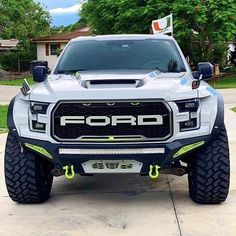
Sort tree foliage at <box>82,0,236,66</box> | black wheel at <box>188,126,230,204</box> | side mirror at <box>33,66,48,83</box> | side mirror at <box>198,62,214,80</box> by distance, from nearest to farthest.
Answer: black wheel at <box>188,126,230,204</box>
side mirror at <box>198,62,214,80</box>
side mirror at <box>33,66,48,83</box>
tree foliage at <box>82,0,236,66</box>

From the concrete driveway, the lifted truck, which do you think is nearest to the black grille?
the lifted truck

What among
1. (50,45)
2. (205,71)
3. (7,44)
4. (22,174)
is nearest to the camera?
(22,174)

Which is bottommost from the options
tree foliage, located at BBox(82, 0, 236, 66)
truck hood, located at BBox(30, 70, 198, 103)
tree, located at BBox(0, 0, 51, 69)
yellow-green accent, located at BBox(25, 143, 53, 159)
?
tree, located at BBox(0, 0, 51, 69)

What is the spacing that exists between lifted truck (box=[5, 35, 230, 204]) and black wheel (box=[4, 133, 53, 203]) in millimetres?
10

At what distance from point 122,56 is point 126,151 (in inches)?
72.6

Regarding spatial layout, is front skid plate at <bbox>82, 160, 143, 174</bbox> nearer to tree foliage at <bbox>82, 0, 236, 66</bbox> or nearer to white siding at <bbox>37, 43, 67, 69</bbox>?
tree foliage at <bbox>82, 0, 236, 66</bbox>

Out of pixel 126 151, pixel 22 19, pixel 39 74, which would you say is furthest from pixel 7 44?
pixel 126 151

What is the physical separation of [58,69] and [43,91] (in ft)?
4.50

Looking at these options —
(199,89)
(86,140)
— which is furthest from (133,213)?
(199,89)

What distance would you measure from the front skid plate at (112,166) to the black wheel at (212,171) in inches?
24.6

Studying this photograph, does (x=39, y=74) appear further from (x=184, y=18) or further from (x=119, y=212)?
(x=184, y=18)

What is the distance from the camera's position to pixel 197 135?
5.40m

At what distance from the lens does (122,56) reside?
684 centimetres

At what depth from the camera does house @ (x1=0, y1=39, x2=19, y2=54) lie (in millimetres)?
57694
